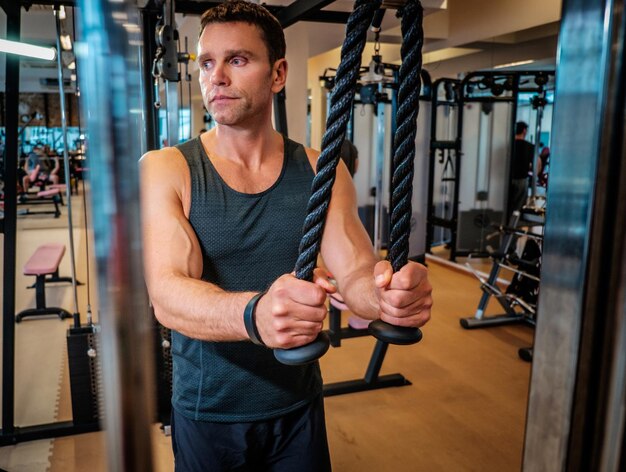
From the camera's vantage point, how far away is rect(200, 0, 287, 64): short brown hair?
1287 mm

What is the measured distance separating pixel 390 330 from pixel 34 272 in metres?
4.30

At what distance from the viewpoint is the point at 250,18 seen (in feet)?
4.26

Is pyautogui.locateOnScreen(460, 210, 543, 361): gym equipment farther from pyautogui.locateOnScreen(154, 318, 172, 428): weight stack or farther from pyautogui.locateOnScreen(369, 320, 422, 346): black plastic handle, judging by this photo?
pyautogui.locateOnScreen(369, 320, 422, 346): black plastic handle

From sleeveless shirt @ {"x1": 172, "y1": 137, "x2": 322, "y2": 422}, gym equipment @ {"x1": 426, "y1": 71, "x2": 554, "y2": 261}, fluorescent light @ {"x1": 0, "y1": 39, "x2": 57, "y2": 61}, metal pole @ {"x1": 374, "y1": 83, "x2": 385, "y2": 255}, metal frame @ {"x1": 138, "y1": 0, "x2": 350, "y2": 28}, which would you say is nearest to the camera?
sleeveless shirt @ {"x1": 172, "y1": 137, "x2": 322, "y2": 422}

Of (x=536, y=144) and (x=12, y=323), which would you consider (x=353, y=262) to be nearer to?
(x=12, y=323)

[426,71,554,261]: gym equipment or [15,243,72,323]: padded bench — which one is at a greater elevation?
[426,71,554,261]: gym equipment

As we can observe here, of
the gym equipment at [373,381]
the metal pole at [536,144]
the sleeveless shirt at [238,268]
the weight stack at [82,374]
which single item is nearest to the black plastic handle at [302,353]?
the sleeveless shirt at [238,268]

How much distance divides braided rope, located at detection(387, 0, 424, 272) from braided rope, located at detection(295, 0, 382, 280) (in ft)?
0.21

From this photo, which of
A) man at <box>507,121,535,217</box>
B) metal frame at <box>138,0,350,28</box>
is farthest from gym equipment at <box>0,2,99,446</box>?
man at <box>507,121,535,217</box>

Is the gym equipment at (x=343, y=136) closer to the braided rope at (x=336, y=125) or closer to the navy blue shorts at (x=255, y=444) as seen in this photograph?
the braided rope at (x=336, y=125)

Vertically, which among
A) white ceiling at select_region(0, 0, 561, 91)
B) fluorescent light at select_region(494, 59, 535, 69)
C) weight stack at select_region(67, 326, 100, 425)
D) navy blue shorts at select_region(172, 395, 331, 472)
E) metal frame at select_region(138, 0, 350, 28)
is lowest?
weight stack at select_region(67, 326, 100, 425)

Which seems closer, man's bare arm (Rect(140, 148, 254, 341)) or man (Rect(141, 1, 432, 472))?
man's bare arm (Rect(140, 148, 254, 341))

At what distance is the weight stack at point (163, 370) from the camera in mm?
2877

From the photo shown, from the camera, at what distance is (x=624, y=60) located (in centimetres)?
41
